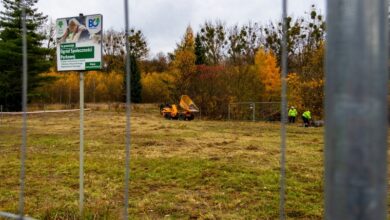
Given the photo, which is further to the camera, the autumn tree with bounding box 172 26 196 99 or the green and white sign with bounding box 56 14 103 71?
the autumn tree with bounding box 172 26 196 99

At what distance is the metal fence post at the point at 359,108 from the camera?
63 centimetres

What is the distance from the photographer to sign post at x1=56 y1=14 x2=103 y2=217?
3.71 meters

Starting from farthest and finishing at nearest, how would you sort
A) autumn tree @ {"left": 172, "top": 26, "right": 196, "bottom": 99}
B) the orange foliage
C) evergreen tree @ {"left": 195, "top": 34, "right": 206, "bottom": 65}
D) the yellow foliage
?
evergreen tree @ {"left": 195, "top": 34, "right": 206, "bottom": 65}
autumn tree @ {"left": 172, "top": 26, "right": 196, "bottom": 99}
the yellow foliage
the orange foliage

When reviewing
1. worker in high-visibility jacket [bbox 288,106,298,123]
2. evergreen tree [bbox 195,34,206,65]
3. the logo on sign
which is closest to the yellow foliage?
evergreen tree [bbox 195,34,206,65]

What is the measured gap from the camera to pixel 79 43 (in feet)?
12.5

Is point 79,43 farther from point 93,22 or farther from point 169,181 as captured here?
point 169,181

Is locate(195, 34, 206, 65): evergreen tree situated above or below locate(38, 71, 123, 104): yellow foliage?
above

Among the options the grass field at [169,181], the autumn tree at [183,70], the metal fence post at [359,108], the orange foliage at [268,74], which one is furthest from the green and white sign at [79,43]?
the autumn tree at [183,70]

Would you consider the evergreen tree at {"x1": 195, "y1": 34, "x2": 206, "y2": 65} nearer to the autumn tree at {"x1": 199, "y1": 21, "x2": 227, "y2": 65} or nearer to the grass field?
the autumn tree at {"x1": 199, "y1": 21, "x2": 227, "y2": 65}

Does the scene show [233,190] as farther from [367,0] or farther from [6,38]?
[6,38]

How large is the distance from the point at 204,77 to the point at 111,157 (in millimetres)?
20343

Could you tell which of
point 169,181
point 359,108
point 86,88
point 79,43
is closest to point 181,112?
point 86,88

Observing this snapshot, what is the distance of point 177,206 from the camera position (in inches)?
212

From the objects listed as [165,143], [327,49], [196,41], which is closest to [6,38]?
[196,41]
